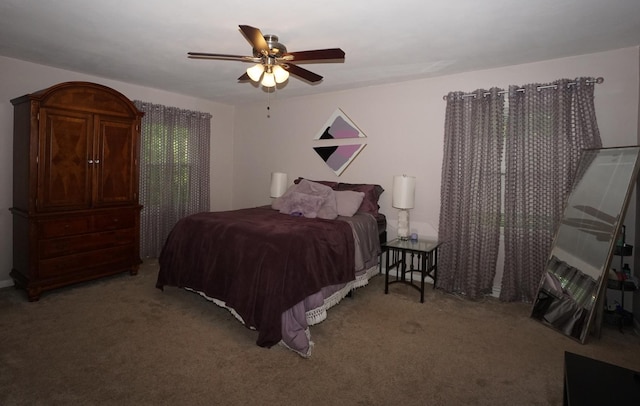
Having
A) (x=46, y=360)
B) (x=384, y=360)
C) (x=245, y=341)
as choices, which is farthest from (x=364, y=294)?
(x=46, y=360)

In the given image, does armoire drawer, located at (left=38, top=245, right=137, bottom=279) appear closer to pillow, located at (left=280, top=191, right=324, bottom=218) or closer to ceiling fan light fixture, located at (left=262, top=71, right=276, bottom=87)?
pillow, located at (left=280, top=191, right=324, bottom=218)

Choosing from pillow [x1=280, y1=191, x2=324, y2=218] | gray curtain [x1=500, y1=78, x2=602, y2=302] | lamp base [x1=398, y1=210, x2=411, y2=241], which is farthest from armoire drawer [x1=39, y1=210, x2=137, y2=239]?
gray curtain [x1=500, y1=78, x2=602, y2=302]

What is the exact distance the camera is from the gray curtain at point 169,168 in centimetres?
442

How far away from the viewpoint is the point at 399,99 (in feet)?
12.9

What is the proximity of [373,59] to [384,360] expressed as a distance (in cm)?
268

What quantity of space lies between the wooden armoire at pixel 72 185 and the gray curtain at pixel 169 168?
0.73m

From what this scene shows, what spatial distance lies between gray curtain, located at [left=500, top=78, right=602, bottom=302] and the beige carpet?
0.43 meters

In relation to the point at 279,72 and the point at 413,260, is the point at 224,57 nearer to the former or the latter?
the point at 279,72

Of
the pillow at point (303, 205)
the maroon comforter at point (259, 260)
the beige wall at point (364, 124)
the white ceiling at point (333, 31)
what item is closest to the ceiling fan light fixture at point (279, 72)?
the white ceiling at point (333, 31)

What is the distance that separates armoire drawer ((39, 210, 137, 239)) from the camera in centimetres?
310

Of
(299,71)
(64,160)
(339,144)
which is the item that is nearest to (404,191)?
(339,144)

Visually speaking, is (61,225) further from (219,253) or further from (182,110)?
(182,110)

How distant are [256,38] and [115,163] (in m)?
2.49

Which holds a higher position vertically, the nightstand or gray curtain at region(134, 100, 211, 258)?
gray curtain at region(134, 100, 211, 258)
